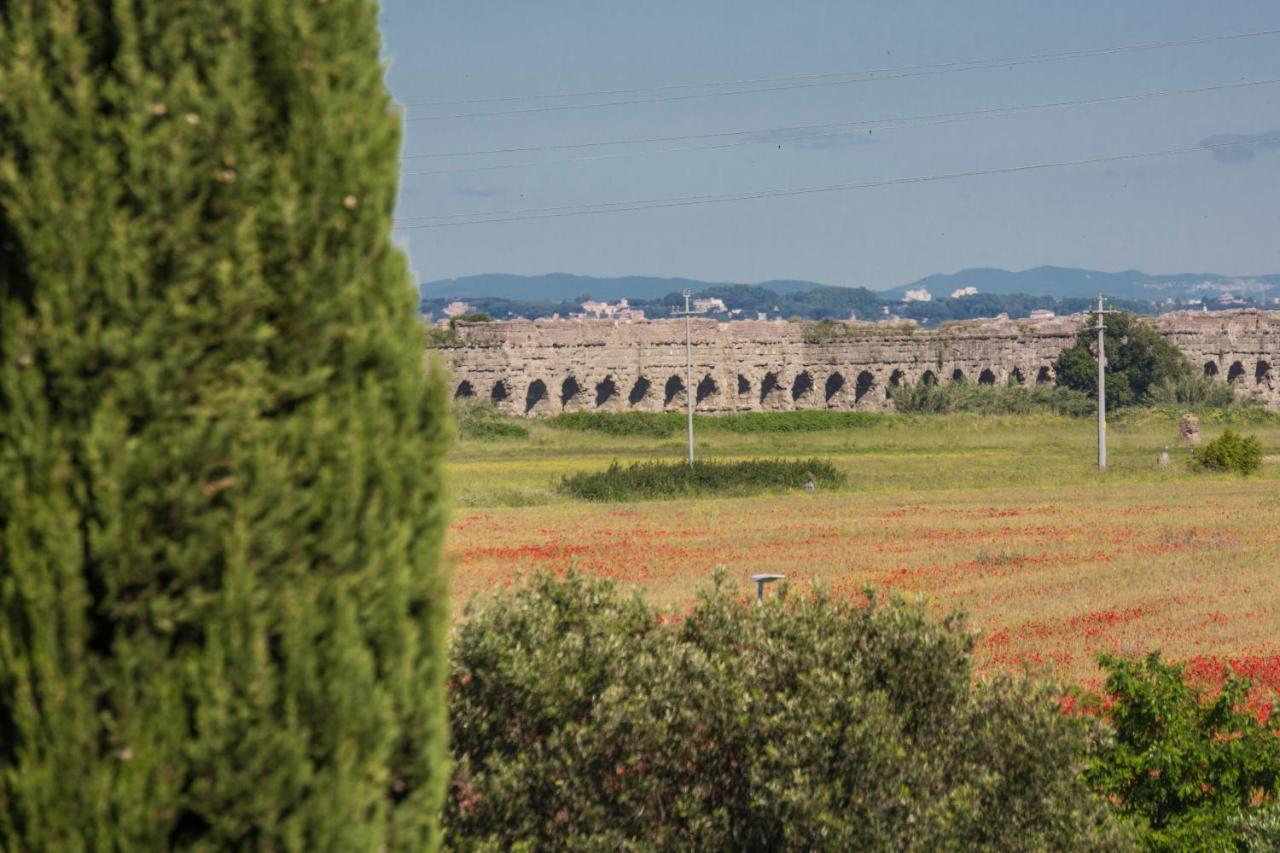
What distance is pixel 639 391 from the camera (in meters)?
77.1

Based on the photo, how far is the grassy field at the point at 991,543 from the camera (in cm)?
1855

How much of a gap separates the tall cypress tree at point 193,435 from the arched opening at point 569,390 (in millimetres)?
70818

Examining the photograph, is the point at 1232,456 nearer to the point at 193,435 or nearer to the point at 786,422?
the point at 786,422

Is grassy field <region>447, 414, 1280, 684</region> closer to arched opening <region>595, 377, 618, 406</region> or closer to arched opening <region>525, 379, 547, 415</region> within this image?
arched opening <region>525, 379, 547, 415</region>

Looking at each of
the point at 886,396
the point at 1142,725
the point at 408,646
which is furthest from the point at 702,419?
the point at 408,646

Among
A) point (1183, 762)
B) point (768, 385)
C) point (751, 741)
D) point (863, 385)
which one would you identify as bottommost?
point (863, 385)

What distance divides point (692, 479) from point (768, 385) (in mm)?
39287

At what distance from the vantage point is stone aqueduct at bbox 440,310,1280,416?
7438cm

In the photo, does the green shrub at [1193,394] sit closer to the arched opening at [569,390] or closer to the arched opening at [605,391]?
the arched opening at [605,391]

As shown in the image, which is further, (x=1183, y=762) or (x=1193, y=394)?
(x=1193, y=394)

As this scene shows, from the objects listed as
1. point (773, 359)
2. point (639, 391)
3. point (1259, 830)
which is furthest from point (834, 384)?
point (1259, 830)

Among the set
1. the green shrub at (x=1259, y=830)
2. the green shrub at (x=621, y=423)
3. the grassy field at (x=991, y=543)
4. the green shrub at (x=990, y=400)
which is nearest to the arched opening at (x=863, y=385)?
the green shrub at (x=990, y=400)

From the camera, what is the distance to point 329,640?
443cm

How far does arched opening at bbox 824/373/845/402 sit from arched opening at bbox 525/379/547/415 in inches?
623
